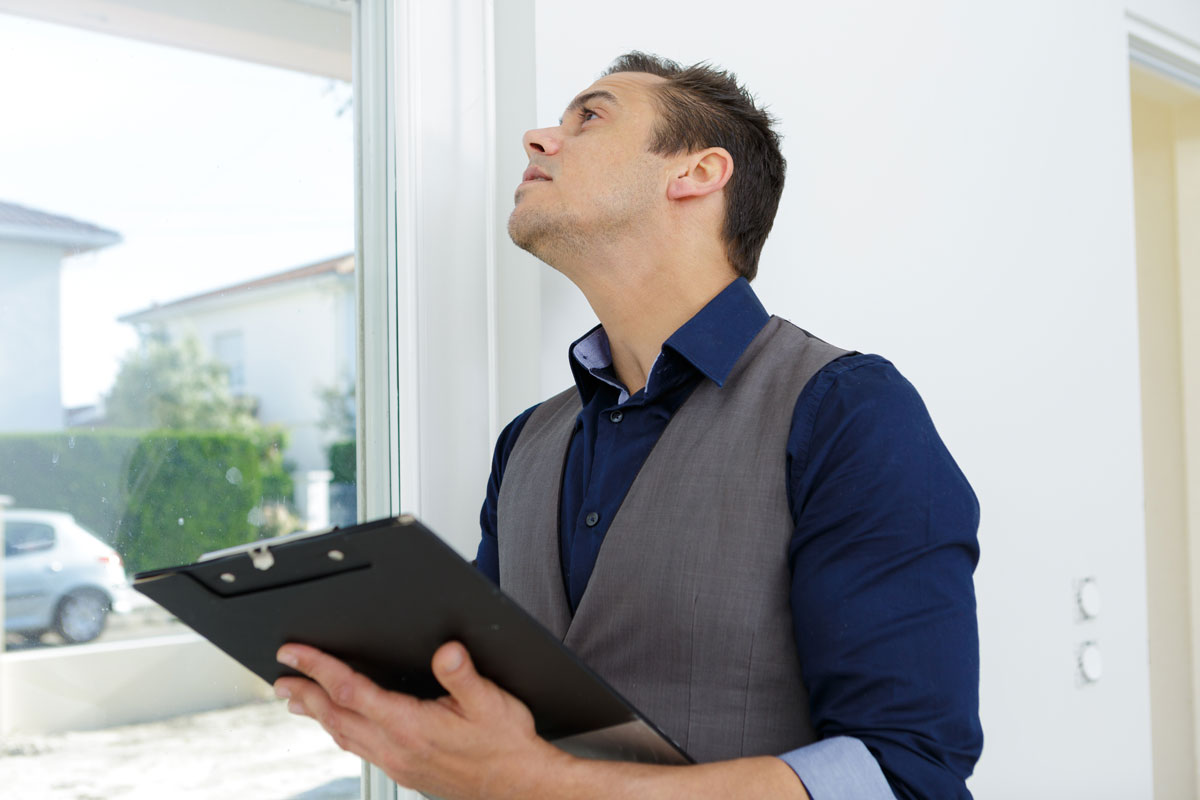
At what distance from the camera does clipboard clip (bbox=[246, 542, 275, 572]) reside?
632 mm

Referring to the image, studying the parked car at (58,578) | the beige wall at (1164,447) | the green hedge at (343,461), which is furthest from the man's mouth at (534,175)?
the beige wall at (1164,447)

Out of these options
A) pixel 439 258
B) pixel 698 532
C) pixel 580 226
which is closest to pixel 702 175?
pixel 580 226

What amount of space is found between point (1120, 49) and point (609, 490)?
182 cm

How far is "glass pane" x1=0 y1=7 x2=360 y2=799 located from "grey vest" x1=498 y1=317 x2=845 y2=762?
0.41m

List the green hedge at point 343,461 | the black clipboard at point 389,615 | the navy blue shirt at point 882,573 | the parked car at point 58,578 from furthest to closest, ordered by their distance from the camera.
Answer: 1. the green hedge at point 343,461
2. the parked car at point 58,578
3. the navy blue shirt at point 882,573
4. the black clipboard at point 389,615

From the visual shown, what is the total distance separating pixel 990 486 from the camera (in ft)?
6.08

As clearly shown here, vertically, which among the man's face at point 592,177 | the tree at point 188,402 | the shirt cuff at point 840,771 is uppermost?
the man's face at point 592,177

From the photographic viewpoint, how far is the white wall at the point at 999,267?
5.27 ft

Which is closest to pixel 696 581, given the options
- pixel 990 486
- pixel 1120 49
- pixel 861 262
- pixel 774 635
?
pixel 774 635

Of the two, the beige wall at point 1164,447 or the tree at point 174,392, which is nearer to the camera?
the tree at point 174,392

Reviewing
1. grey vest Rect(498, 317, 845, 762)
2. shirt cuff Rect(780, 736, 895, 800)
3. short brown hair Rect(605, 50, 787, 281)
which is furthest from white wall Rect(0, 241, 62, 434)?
shirt cuff Rect(780, 736, 895, 800)

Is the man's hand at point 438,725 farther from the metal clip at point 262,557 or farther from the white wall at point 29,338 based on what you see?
the white wall at point 29,338

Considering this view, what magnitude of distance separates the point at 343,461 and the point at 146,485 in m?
0.23

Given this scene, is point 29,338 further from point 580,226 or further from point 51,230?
point 580,226
